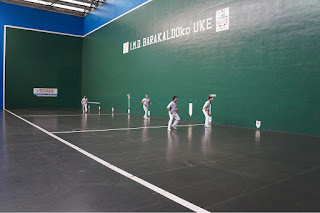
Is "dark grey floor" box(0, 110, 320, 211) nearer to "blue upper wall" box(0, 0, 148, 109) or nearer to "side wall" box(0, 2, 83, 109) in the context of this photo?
"blue upper wall" box(0, 0, 148, 109)

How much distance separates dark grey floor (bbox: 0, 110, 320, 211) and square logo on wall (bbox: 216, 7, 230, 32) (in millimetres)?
7107

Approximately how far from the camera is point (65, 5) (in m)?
24.7

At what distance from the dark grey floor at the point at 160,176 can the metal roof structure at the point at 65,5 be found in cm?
2091

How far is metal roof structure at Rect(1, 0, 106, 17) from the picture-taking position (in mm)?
23883

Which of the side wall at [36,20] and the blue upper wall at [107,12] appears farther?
the side wall at [36,20]

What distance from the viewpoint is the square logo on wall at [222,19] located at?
11838 mm

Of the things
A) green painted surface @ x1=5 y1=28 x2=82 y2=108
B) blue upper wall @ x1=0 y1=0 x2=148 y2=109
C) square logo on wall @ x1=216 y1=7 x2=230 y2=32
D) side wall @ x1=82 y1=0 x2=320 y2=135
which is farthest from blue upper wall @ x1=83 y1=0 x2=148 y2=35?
square logo on wall @ x1=216 y1=7 x2=230 y2=32

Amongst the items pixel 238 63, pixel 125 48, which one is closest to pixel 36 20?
pixel 125 48

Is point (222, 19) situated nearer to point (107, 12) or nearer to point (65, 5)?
point (107, 12)

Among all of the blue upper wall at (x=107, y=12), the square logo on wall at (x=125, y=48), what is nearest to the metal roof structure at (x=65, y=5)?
the blue upper wall at (x=107, y=12)

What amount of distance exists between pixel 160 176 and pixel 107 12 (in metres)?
20.9

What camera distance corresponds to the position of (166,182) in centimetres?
373

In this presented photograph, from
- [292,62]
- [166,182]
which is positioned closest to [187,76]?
[292,62]

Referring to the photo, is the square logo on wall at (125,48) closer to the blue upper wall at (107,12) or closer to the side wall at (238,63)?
the side wall at (238,63)
